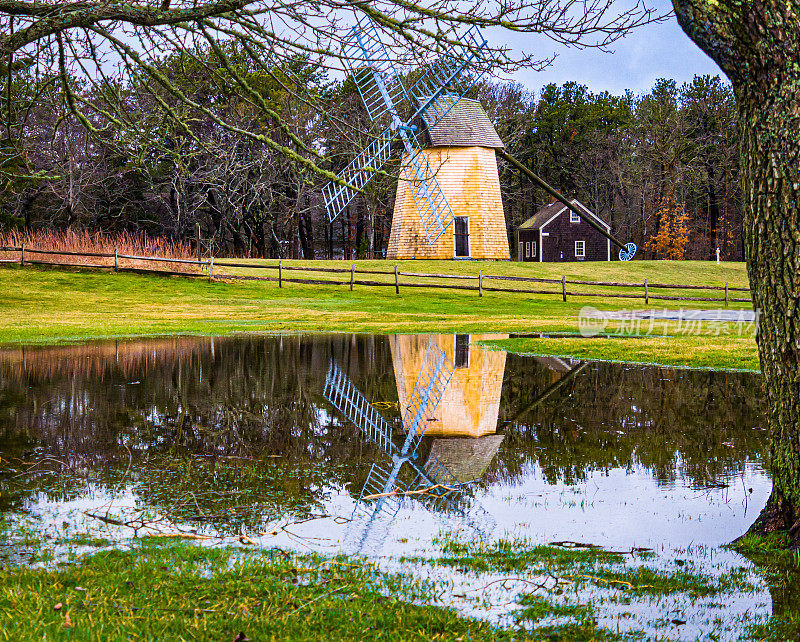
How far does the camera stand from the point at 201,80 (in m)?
8.47

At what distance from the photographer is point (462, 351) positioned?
55.3ft

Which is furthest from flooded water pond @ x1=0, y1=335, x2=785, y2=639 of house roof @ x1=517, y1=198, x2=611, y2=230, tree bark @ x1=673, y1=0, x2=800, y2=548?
house roof @ x1=517, y1=198, x2=611, y2=230

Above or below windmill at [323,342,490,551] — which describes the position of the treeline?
above

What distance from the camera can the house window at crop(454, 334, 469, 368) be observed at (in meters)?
14.7

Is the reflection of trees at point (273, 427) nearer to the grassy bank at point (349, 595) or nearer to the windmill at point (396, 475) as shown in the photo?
the windmill at point (396, 475)

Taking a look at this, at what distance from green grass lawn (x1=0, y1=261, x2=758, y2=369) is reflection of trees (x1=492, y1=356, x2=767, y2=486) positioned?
279 cm

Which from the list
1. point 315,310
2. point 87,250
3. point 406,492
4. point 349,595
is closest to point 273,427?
point 406,492

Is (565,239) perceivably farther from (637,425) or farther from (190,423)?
(190,423)

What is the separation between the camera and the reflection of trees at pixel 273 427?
22.1 feet

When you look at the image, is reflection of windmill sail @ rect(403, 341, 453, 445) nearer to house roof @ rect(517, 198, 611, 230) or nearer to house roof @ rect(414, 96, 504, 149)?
house roof @ rect(414, 96, 504, 149)

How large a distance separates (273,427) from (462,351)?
8.29 m

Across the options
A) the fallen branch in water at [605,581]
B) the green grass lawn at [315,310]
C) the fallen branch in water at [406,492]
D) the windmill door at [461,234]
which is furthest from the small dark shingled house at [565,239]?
the fallen branch in water at [605,581]

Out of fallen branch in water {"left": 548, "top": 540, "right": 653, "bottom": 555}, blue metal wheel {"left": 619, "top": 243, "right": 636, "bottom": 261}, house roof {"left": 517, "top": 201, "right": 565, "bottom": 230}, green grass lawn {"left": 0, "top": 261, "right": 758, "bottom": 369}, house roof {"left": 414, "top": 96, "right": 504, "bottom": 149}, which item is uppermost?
house roof {"left": 414, "top": 96, "right": 504, "bottom": 149}

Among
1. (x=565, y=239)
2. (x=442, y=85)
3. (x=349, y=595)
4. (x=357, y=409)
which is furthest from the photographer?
(x=565, y=239)
